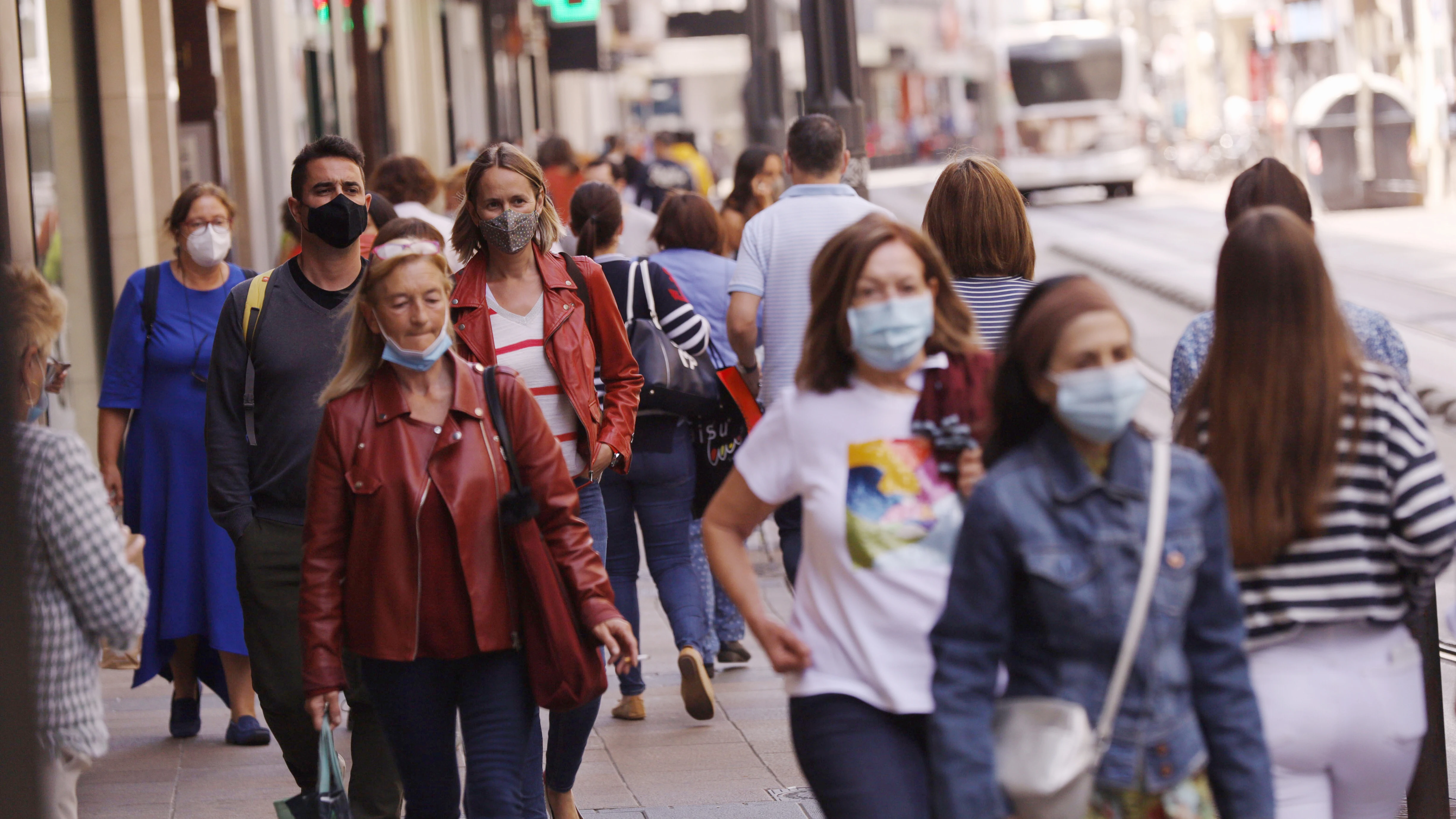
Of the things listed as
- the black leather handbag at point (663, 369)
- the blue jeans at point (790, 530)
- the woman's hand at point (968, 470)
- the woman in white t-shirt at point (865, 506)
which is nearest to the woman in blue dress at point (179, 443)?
the black leather handbag at point (663, 369)

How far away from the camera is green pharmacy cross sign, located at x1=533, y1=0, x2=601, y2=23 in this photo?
26812 millimetres

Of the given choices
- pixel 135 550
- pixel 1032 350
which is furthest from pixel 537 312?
pixel 1032 350

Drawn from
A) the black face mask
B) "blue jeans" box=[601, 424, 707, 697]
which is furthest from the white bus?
the black face mask

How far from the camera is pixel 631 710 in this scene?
21.4ft

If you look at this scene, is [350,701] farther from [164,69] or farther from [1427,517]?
[164,69]

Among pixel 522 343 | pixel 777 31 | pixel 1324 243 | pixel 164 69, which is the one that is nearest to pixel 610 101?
pixel 1324 243

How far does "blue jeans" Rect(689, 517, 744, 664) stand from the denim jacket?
4260 millimetres

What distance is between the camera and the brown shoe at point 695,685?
6129 millimetres

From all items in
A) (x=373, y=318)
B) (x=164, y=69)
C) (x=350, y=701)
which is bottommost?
(x=350, y=701)

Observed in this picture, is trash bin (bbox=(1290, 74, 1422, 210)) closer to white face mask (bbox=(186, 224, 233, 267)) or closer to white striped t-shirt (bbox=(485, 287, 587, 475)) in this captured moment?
white face mask (bbox=(186, 224, 233, 267))

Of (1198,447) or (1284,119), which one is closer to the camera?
(1198,447)

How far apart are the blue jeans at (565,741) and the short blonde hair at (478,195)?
0.70 meters

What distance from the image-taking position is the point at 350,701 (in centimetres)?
480

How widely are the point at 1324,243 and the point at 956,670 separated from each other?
69.0 ft
